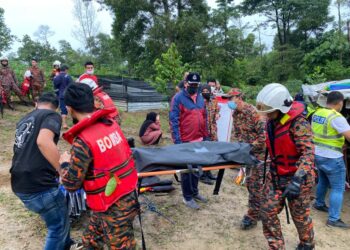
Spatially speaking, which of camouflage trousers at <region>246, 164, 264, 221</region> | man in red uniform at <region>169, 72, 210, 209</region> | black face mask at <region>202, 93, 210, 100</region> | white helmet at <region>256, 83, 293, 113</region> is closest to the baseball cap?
man in red uniform at <region>169, 72, 210, 209</region>

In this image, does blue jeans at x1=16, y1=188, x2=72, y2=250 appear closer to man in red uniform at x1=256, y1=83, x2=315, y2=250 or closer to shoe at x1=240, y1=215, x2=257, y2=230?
man in red uniform at x1=256, y1=83, x2=315, y2=250

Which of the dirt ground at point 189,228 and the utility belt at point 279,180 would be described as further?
the dirt ground at point 189,228

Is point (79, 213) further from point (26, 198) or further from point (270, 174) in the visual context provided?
point (270, 174)

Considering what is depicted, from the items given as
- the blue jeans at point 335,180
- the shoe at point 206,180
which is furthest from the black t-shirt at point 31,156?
the blue jeans at point 335,180

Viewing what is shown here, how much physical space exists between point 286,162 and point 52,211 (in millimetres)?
2293

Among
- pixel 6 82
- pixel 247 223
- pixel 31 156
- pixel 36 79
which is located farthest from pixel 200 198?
pixel 36 79

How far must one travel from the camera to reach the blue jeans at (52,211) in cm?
300

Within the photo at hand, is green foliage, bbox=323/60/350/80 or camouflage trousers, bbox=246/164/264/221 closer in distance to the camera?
camouflage trousers, bbox=246/164/264/221

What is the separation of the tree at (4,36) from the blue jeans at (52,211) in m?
23.5

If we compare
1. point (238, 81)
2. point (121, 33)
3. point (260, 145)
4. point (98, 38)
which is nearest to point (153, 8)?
point (121, 33)

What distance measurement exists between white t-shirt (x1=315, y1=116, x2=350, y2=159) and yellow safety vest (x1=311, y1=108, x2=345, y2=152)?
0.05 meters

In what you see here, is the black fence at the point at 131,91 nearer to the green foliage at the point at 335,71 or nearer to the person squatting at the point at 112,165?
the person squatting at the point at 112,165

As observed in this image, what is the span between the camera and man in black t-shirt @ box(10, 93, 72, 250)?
2.85m

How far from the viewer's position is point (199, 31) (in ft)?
54.0
